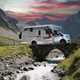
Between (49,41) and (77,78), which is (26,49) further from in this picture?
(77,78)

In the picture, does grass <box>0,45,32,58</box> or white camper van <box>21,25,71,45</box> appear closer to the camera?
white camper van <box>21,25,71,45</box>

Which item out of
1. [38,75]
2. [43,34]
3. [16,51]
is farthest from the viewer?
[16,51]

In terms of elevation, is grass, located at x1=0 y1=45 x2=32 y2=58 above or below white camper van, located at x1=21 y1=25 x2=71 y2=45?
below

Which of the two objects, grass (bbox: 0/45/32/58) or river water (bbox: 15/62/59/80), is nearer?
river water (bbox: 15/62/59/80)

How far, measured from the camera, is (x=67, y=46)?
9519 centimetres

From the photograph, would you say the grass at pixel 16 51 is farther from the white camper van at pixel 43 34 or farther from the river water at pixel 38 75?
the river water at pixel 38 75

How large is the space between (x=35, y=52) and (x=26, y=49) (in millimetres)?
4830

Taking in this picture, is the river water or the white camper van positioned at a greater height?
the white camper van

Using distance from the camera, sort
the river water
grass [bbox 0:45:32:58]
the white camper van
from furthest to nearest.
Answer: grass [bbox 0:45:32:58], the white camper van, the river water

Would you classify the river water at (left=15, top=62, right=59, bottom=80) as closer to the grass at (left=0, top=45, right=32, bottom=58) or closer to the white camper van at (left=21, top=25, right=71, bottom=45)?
the white camper van at (left=21, top=25, right=71, bottom=45)

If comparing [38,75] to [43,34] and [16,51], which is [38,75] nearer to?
[43,34]

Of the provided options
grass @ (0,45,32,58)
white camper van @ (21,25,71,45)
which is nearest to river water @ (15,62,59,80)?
white camper van @ (21,25,71,45)

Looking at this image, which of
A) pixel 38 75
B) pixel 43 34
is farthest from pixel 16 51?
pixel 38 75

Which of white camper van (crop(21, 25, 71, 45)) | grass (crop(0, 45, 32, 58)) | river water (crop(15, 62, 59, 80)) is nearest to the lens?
river water (crop(15, 62, 59, 80))
